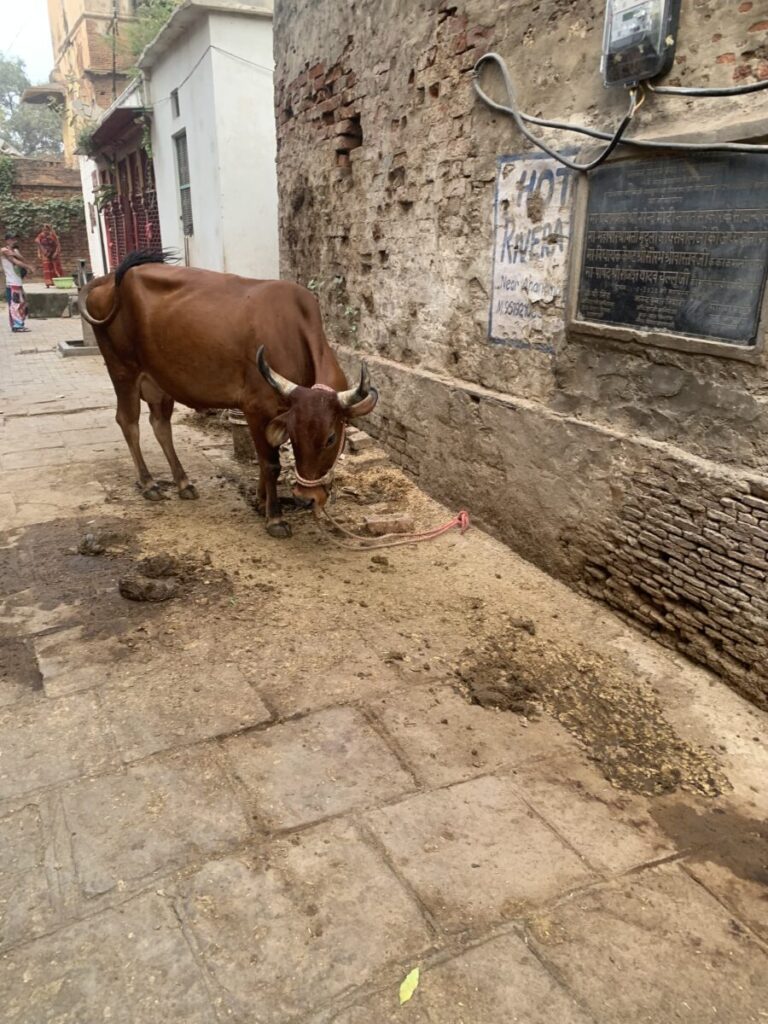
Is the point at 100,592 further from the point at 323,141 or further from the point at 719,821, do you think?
the point at 323,141

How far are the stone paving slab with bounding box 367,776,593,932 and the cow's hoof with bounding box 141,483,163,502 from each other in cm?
362

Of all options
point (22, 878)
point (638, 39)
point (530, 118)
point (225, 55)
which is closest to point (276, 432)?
point (530, 118)

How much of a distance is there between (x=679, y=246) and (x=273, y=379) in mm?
2267

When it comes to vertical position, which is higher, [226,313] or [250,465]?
[226,313]

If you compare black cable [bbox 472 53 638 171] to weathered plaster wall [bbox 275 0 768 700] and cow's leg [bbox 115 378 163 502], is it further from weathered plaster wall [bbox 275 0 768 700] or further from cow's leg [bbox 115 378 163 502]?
cow's leg [bbox 115 378 163 502]

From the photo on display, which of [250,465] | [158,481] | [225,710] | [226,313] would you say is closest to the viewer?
[225,710]

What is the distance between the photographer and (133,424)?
5773 millimetres

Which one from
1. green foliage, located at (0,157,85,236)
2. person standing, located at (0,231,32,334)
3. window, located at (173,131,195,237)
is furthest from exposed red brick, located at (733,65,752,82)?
green foliage, located at (0,157,85,236)

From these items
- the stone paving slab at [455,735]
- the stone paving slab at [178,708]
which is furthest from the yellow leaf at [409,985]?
the stone paving slab at [178,708]

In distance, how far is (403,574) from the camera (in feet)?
14.4

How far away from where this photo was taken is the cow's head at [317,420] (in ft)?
13.8

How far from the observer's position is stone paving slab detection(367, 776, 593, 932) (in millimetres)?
2195

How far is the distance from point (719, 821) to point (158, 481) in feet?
15.6

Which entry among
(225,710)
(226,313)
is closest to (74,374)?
(226,313)
